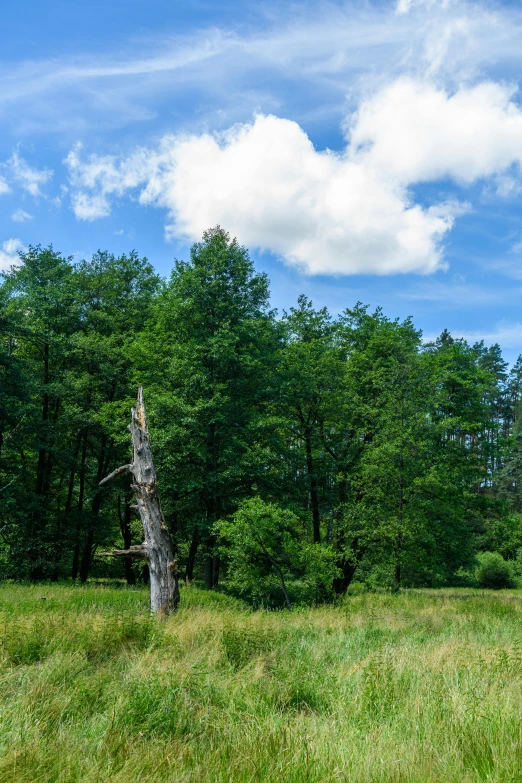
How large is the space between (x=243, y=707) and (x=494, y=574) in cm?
3448

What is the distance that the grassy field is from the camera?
3.55 m

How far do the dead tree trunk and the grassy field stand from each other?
2.91 meters

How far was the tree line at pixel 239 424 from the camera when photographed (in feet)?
61.4

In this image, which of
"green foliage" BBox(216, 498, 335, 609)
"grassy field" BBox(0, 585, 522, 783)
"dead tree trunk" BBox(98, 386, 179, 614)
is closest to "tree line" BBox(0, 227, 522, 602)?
"green foliage" BBox(216, 498, 335, 609)

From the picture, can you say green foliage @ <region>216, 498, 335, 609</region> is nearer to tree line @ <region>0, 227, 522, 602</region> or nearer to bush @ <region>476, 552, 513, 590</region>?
tree line @ <region>0, 227, 522, 602</region>

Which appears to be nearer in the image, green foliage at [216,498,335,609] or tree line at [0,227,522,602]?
green foliage at [216,498,335,609]

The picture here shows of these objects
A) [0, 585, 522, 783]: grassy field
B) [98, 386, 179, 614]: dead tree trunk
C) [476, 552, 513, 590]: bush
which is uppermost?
[98, 386, 179, 614]: dead tree trunk

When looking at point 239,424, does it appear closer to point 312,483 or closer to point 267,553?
point 312,483

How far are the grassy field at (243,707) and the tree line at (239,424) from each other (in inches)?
297

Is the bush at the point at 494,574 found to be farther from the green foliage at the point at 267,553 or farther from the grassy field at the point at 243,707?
the grassy field at the point at 243,707

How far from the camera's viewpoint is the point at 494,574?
34.1m

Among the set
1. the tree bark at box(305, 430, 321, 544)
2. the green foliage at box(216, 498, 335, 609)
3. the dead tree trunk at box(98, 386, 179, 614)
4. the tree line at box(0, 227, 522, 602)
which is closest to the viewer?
the dead tree trunk at box(98, 386, 179, 614)

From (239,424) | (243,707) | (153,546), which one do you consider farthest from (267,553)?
(243,707)

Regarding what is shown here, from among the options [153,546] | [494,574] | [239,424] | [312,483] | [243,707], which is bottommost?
[494,574]
